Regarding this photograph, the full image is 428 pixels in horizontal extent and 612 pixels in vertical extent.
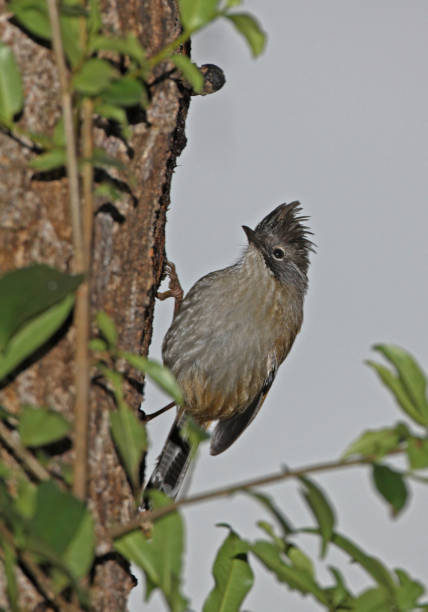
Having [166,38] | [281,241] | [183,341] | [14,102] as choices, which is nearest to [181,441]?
[183,341]

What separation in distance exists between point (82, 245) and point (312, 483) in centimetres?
55

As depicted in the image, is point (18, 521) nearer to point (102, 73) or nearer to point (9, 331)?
point (9, 331)

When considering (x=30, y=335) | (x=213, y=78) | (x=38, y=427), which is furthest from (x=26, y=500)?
(x=213, y=78)

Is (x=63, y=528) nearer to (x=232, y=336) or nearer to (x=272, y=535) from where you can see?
(x=272, y=535)

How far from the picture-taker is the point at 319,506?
1.23 meters

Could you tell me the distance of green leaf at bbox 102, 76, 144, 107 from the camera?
1312mm

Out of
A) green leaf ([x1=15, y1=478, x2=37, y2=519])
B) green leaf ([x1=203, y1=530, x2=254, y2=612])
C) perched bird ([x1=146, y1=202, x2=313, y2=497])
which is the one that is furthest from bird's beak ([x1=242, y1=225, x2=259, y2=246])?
green leaf ([x1=15, y1=478, x2=37, y2=519])

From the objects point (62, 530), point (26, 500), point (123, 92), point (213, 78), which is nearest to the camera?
point (62, 530)

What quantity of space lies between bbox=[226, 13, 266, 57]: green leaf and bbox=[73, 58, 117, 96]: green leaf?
0.22 meters

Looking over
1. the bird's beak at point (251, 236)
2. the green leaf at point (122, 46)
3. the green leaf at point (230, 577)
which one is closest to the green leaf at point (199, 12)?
the green leaf at point (122, 46)

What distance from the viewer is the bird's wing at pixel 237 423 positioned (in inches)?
183

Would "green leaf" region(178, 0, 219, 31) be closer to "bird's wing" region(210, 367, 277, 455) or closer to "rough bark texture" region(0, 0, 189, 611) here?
"rough bark texture" region(0, 0, 189, 611)

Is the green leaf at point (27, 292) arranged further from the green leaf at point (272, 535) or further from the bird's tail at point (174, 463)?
the bird's tail at point (174, 463)

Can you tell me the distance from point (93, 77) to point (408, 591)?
1.11m
